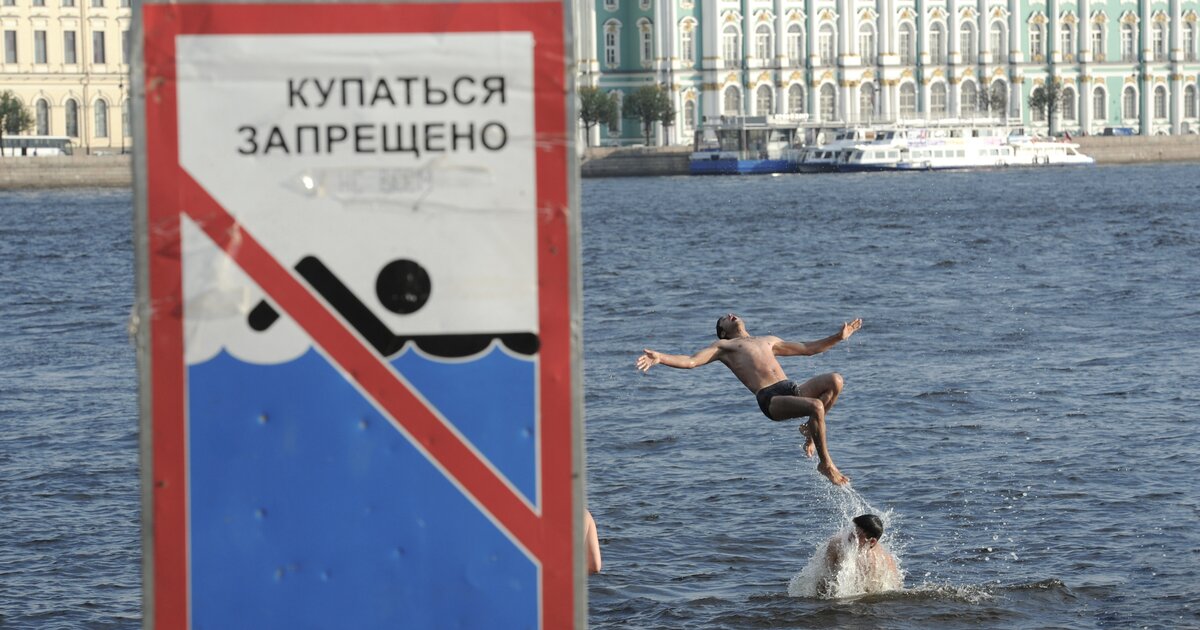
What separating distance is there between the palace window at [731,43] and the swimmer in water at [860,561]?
249ft

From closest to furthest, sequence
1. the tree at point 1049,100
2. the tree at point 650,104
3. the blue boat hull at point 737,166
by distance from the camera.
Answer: the tree at point 650,104
the blue boat hull at point 737,166
the tree at point 1049,100

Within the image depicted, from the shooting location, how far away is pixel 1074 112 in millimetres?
88375

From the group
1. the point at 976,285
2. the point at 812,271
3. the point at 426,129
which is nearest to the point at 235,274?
the point at 426,129

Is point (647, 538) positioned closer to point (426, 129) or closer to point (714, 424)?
point (714, 424)

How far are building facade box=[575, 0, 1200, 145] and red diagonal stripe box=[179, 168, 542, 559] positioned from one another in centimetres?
8024

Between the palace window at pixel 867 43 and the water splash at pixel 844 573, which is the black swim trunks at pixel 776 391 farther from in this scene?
the palace window at pixel 867 43

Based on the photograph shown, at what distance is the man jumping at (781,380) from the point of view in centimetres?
833

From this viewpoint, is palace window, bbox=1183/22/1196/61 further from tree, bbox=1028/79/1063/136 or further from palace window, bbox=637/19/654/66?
palace window, bbox=637/19/654/66

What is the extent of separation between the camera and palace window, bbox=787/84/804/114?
8556 cm

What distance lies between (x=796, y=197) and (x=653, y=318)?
3725cm

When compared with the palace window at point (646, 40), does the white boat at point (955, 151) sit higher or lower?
lower

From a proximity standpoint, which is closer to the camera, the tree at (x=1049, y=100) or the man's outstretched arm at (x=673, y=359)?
the man's outstretched arm at (x=673, y=359)

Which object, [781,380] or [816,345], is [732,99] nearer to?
[781,380]

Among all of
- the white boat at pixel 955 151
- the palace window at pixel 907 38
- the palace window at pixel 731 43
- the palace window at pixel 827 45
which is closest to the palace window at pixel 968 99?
the palace window at pixel 907 38
